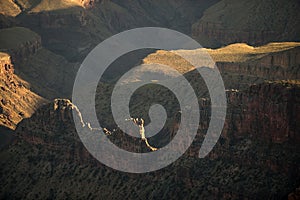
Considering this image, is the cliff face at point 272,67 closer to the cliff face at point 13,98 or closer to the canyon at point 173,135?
the canyon at point 173,135

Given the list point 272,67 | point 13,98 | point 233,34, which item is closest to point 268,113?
point 272,67

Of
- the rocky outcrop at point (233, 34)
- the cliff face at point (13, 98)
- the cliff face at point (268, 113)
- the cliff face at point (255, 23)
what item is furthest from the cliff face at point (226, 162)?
the rocky outcrop at point (233, 34)

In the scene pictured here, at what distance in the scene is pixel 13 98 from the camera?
164m

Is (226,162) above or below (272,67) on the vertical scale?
above

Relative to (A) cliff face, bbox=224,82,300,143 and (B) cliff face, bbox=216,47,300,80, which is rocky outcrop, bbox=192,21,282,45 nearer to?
(B) cliff face, bbox=216,47,300,80

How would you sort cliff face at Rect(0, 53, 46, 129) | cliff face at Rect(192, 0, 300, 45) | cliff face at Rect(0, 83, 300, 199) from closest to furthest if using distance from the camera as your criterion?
1. cliff face at Rect(0, 83, 300, 199)
2. cliff face at Rect(0, 53, 46, 129)
3. cliff face at Rect(192, 0, 300, 45)

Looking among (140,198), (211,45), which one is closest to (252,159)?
(140,198)

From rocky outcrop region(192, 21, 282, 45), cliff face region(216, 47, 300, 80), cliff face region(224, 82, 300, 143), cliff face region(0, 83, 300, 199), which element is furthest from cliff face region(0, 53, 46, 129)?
cliff face region(224, 82, 300, 143)

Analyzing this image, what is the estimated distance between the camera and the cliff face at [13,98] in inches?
6206

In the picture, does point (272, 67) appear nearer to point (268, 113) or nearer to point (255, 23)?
point (268, 113)

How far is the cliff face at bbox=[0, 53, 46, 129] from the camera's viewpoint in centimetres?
15762

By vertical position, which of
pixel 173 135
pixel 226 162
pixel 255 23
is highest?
pixel 226 162

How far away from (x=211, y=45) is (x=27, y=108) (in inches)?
1499

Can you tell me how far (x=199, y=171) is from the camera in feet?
364
